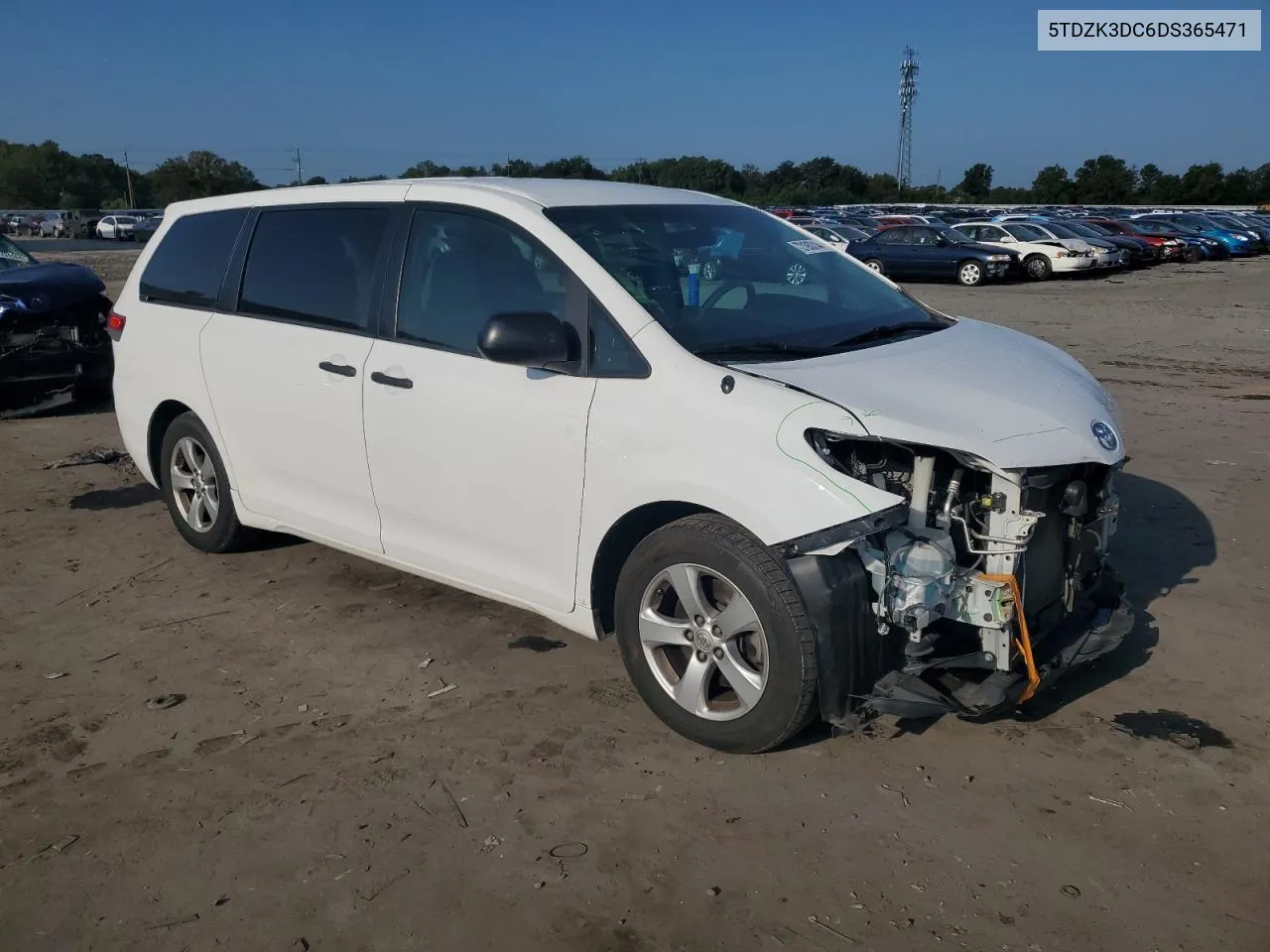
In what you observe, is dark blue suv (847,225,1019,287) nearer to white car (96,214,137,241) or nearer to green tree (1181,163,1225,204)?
white car (96,214,137,241)

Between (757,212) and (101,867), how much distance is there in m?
3.75

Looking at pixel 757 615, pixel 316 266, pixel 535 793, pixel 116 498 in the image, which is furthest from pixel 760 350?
pixel 116 498

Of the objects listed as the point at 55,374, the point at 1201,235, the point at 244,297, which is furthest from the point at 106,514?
the point at 1201,235

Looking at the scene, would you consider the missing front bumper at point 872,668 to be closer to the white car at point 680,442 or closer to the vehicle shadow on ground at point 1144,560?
the white car at point 680,442

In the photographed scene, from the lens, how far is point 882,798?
344cm

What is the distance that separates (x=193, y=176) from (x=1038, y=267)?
67888 millimetres

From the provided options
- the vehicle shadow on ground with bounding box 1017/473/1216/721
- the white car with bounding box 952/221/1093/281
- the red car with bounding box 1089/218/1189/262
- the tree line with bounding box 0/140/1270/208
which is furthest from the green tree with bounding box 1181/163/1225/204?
the vehicle shadow on ground with bounding box 1017/473/1216/721

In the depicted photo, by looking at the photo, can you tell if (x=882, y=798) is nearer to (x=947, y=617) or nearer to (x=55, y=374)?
(x=947, y=617)

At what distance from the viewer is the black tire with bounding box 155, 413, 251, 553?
5.54 m

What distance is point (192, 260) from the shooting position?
5.70 metres

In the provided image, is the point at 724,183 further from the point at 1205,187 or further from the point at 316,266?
the point at 316,266

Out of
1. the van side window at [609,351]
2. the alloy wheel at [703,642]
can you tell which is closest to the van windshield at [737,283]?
the van side window at [609,351]

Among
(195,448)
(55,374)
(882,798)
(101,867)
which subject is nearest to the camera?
(101,867)

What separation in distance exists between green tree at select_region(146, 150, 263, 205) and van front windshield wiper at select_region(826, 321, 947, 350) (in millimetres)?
69188
